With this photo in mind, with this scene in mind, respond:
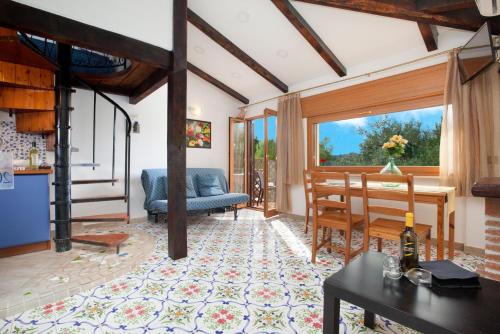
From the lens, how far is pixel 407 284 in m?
1.07

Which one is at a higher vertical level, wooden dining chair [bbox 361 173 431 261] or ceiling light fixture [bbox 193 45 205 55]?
ceiling light fixture [bbox 193 45 205 55]

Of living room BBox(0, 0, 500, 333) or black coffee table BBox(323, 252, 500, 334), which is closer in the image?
black coffee table BBox(323, 252, 500, 334)

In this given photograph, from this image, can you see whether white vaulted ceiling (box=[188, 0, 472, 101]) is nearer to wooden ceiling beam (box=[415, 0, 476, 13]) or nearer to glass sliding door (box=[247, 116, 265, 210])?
wooden ceiling beam (box=[415, 0, 476, 13])

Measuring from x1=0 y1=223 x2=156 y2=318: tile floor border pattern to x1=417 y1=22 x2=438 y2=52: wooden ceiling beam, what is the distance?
3891mm

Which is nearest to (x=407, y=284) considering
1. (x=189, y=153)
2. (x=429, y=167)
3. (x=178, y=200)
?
(x=178, y=200)

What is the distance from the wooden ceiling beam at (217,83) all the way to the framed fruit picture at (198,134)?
31.9 inches

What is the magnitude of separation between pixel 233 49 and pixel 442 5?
271 cm

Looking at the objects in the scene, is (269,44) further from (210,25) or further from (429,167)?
(429,167)

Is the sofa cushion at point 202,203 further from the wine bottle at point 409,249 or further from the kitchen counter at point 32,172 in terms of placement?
the wine bottle at point 409,249

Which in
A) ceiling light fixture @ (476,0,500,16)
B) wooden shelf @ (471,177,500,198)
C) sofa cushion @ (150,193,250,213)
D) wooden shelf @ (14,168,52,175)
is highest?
ceiling light fixture @ (476,0,500,16)

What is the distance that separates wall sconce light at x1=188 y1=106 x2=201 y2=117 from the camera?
4.87 meters

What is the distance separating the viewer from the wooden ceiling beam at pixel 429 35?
8.76 ft

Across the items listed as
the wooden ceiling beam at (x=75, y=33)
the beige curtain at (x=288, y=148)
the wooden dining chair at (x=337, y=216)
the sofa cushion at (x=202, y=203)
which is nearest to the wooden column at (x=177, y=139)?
the wooden ceiling beam at (x=75, y=33)

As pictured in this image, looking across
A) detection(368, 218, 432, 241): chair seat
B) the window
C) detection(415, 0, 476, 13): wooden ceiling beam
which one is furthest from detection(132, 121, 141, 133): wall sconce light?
detection(415, 0, 476, 13): wooden ceiling beam
